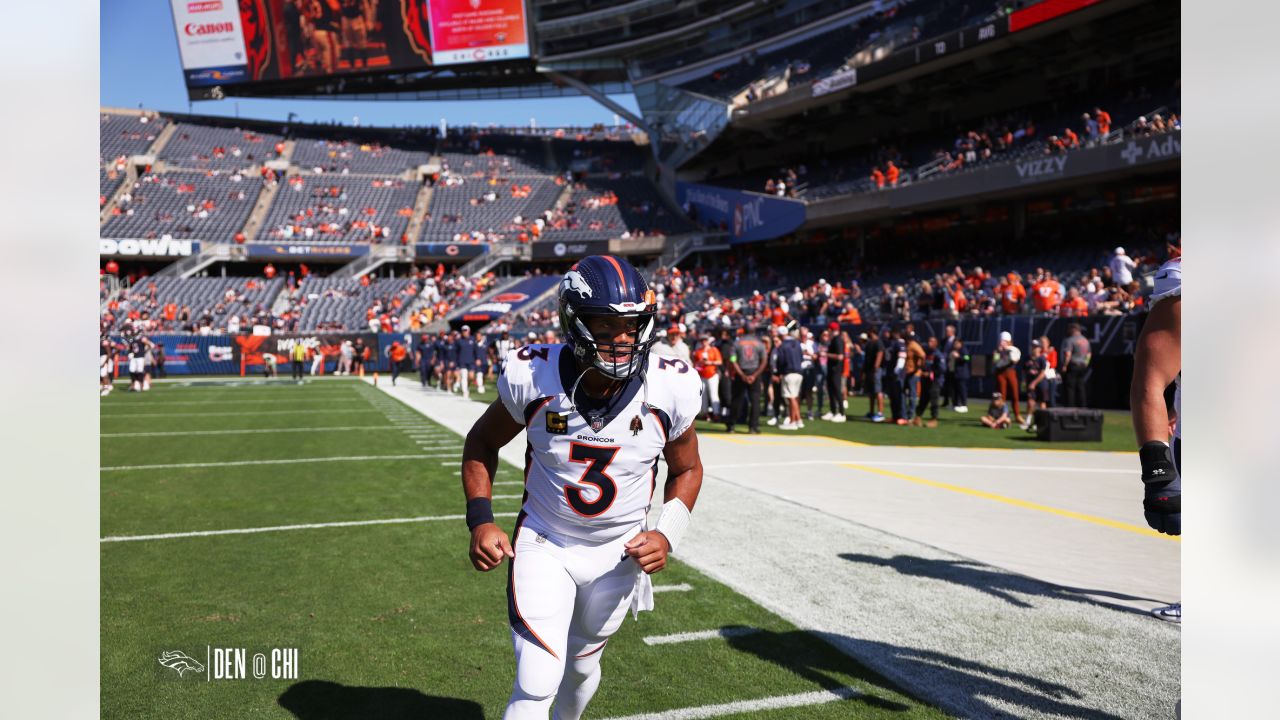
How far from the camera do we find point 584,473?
2926 mm

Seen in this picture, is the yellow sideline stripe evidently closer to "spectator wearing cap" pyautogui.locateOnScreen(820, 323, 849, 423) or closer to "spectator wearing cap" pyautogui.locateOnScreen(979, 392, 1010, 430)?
"spectator wearing cap" pyautogui.locateOnScreen(979, 392, 1010, 430)

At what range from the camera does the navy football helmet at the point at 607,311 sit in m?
2.79

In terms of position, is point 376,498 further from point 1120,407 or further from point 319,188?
point 319,188

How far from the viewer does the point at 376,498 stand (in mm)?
8391

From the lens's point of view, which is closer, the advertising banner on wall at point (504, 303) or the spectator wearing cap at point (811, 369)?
the spectator wearing cap at point (811, 369)

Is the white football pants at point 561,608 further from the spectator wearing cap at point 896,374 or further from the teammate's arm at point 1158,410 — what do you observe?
the spectator wearing cap at point 896,374

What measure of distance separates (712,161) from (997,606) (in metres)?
45.9

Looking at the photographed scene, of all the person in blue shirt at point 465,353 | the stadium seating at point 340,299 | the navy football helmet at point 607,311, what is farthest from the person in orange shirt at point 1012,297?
the stadium seating at point 340,299

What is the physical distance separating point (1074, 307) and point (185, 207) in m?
47.8

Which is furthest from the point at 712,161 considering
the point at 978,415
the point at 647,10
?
the point at 978,415

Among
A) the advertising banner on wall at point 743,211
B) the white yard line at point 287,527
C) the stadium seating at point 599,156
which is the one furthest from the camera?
the stadium seating at point 599,156

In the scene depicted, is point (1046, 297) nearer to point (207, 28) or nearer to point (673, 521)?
point (673, 521)

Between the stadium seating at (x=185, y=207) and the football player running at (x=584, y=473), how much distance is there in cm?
4984

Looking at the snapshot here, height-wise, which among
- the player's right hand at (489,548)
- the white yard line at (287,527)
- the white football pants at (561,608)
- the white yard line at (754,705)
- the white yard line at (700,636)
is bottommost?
the white yard line at (754,705)
